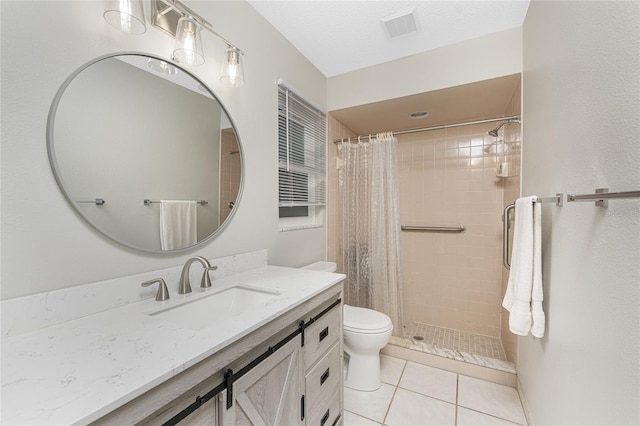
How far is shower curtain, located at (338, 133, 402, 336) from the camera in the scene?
228 cm

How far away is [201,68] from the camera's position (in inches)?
51.6

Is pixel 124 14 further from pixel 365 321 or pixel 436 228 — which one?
pixel 436 228

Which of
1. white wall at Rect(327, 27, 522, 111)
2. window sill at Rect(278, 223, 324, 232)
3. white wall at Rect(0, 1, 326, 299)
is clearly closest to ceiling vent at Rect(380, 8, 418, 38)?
white wall at Rect(327, 27, 522, 111)

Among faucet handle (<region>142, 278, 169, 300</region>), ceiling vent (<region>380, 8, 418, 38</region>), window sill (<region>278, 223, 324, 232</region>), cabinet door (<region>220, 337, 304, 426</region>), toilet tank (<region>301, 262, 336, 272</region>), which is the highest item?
ceiling vent (<region>380, 8, 418, 38</region>)

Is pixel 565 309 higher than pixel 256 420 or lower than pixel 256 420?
higher

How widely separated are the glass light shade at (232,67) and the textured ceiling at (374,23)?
532 mm

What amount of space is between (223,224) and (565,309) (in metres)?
1.59

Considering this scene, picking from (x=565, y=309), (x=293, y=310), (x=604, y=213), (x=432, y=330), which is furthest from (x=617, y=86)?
(x=432, y=330)

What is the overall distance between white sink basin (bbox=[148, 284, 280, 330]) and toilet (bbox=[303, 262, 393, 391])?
87 cm

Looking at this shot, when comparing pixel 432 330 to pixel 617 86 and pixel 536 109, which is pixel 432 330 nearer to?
pixel 536 109

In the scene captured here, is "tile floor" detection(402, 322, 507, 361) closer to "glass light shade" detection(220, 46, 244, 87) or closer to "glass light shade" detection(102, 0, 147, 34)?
"glass light shade" detection(220, 46, 244, 87)

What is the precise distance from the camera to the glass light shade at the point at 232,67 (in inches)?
53.0

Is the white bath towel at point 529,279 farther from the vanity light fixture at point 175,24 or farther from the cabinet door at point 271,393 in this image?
the vanity light fixture at point 175,24

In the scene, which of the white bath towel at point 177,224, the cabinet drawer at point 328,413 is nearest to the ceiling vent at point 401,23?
the white bath towel at point 177,224
